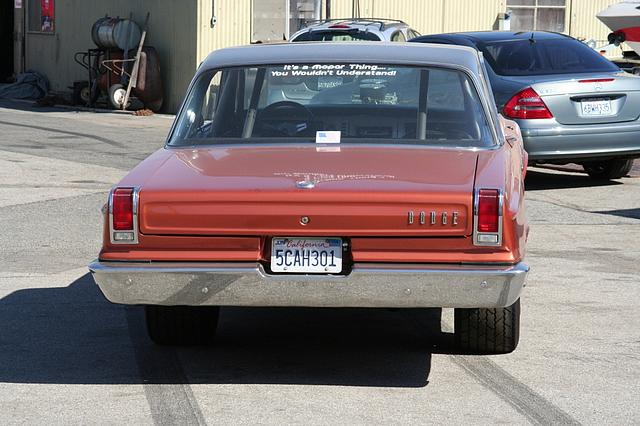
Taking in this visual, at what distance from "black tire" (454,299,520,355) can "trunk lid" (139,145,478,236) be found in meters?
0.76

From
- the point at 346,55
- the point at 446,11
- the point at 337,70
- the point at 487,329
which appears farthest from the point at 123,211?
the point at 446,11

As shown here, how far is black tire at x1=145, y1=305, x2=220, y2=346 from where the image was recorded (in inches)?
254

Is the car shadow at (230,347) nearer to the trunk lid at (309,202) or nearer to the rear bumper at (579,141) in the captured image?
the trunk lid at (309,202)

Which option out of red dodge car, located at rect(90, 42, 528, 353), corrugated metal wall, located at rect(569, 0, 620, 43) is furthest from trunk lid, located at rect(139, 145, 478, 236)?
corrugated metal wall, located at rect(569, 0, 620, 43)

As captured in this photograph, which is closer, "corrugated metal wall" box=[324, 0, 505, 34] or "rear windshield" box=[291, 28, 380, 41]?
"rear windshield" box=[291, 28, 380, 41]

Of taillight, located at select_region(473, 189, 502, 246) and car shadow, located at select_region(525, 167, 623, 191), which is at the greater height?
taillight, located at select_region(473, 189, 502, 246)

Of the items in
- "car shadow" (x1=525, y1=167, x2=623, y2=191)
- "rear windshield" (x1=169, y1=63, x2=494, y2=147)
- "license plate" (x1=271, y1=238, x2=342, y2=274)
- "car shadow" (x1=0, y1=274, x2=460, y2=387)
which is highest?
"rear windshield" (x1=169, y1=63, x2=494, y2=147)

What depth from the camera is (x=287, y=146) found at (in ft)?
21.0

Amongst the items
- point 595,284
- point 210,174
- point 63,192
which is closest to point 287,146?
point 210,174

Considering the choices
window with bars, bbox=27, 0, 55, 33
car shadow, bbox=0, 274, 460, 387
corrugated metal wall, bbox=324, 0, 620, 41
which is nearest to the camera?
car shadow, bbox=0, 274, 460, 387

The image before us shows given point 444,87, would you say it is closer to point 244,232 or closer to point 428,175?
point 428,175

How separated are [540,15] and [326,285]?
78.8ft

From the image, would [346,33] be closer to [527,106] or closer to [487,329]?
[527,106]

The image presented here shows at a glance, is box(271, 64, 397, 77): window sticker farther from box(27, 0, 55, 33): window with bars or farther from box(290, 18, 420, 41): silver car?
box(27, 0, 55, 33): window with bars
